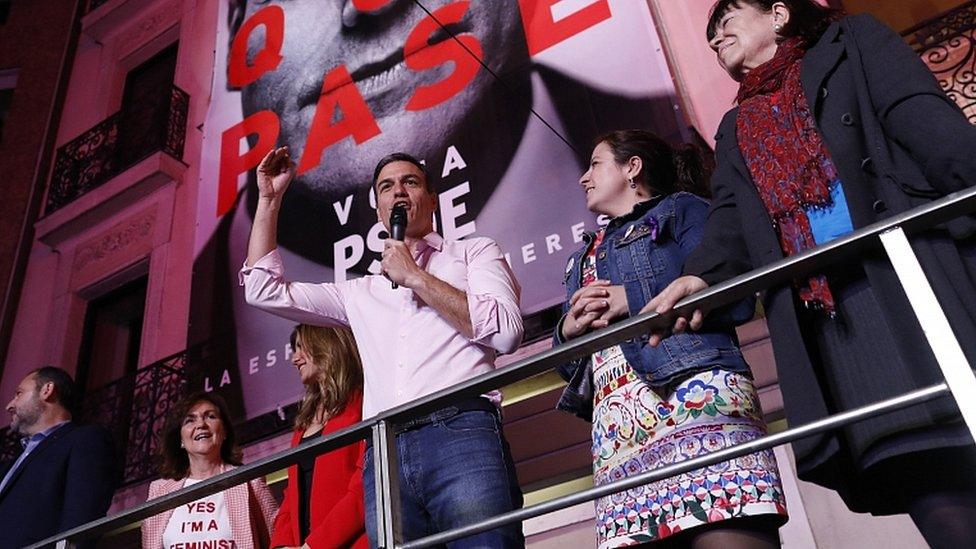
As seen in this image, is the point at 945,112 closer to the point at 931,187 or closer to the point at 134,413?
the point at 931,187

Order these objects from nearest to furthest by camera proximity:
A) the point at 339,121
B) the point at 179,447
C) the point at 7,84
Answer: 1. the point at 179,447
2. the point at 339,121
3. the point at 7,84

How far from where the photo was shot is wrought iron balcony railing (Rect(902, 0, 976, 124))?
14.5 feet

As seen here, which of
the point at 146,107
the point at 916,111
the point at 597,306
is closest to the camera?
the point at 916,111

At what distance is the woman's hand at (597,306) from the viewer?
168cm

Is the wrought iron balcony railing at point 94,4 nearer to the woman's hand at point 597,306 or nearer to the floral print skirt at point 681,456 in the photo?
the woman's hand at point 597,306

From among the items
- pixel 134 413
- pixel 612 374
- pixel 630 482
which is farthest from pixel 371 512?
pixel 134 413

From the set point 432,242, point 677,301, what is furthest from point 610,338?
point 432,242

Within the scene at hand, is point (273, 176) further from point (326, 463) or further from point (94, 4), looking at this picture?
point (94, 4)

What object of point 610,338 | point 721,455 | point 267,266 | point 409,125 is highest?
point 409,125

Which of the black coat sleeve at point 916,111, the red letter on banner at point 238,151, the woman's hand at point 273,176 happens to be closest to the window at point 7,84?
the red letter on banner at point 238,151

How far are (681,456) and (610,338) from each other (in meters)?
0.25

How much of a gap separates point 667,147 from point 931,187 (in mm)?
829

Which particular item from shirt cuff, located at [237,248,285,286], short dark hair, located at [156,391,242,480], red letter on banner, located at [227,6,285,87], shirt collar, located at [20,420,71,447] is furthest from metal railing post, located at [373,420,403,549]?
red letter on banner, located at [227,6,285,87]

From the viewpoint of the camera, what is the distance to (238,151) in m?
5.82
